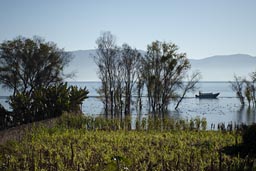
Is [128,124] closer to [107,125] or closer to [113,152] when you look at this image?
[107,125]

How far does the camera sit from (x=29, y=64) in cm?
2864

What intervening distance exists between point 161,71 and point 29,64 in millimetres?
14549

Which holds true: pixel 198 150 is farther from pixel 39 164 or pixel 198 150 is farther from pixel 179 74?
pixel 179 74

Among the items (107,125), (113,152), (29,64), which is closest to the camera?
(113,152)

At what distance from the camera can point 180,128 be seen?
42.8 ft

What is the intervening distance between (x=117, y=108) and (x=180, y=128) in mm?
22647

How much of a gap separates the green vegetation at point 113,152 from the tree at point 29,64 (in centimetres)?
1589

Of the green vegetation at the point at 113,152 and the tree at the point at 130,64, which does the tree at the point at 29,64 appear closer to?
the tree at the point at 130,64

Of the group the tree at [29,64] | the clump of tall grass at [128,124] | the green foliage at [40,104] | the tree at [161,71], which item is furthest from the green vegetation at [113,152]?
the tree at [161,71]

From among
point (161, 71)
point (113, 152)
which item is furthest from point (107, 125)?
point (161, 71)

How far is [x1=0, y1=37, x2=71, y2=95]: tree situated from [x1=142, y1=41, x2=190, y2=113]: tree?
10431 mm

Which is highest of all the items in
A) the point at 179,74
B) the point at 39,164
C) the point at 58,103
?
the point at 179,74

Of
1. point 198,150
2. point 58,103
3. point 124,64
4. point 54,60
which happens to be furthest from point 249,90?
point 198,150

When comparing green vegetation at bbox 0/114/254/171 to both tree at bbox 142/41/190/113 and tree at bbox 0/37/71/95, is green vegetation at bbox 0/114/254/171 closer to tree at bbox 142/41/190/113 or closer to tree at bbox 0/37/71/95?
tree at bbox 0/37/71/95
